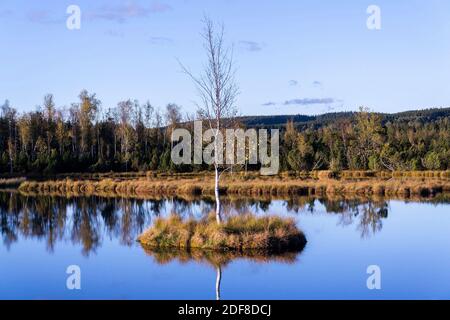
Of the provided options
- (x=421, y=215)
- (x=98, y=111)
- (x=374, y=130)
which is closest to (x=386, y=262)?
(x=421, y=215)

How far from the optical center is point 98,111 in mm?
73500

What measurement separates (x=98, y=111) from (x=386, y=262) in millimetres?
63040

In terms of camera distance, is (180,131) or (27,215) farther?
(180,131)

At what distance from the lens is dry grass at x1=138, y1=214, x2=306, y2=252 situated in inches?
615

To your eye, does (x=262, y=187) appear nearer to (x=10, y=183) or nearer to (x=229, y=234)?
(x=229, y=234)

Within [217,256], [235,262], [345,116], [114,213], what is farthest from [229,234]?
[345,116]

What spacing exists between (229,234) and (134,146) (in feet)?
158

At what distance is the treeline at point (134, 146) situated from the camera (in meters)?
50.4

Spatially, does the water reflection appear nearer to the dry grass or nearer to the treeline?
the dry grass

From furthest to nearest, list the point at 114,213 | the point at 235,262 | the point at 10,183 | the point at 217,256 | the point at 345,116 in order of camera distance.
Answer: the point at 345,116
the point at 10,183
the point at 114,213
the point at 217,256
the point at 235,262

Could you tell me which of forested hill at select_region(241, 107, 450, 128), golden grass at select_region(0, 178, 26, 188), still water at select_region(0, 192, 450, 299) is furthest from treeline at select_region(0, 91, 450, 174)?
forested hill at select_region(241, 107, 450, 128)

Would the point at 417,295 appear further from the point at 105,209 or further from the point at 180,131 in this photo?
the point at 180,131

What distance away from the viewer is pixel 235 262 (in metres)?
14.0

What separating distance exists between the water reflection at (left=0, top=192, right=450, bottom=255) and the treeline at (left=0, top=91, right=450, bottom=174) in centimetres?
1339
